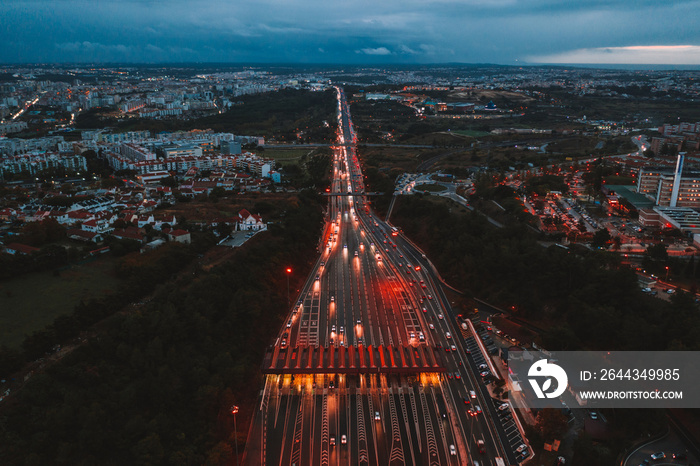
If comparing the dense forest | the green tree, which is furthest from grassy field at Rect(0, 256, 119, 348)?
the green tree

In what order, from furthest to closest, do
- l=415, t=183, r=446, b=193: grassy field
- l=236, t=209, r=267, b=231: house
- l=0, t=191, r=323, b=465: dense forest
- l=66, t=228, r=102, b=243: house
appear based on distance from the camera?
l=415, t=183, r=446, b=193: grassy field
l=236, t=209, r=267, b=231: house
l=66, t=228, r=102, b=243: house
l=0, t=191, r=323, b=465: dense forest

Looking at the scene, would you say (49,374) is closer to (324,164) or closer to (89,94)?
(324,164)

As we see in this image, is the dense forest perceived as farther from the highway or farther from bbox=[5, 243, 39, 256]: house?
bbox=[5, 243, 39, 256]: house

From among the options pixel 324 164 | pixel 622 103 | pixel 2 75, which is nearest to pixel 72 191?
pixel 324 164

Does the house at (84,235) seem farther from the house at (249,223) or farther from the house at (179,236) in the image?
the house at (249,223)

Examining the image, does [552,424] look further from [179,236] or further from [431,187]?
[431,187]

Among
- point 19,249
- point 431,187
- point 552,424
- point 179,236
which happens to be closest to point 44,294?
point 19,249
